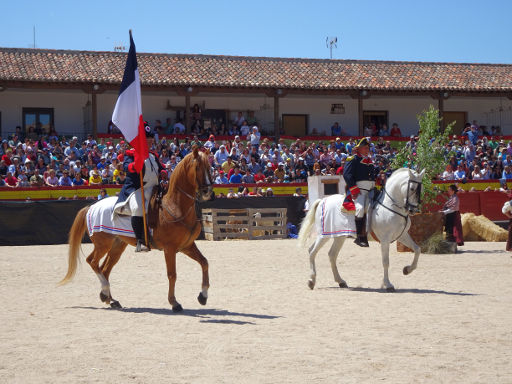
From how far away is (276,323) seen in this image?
911 cm

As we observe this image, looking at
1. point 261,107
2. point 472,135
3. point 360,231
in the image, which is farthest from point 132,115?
point 472,135

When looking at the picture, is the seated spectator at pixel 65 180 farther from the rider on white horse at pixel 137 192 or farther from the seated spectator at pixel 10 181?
the rider on white horse at pixel 137 192

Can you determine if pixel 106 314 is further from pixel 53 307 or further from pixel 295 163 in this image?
pixel 295 163

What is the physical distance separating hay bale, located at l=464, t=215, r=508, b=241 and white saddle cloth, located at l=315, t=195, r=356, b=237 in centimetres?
1164

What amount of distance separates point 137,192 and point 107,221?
0.68m

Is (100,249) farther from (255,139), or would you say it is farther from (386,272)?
(255,139)

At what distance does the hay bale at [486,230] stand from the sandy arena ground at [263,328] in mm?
7576

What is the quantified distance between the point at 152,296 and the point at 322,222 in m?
3.14

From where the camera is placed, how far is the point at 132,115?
11.2m

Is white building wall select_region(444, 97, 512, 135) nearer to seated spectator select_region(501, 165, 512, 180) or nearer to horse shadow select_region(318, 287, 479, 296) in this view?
seated spectator select_region(501, 165, 512, 180)

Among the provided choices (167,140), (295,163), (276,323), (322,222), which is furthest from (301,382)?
(167,140)

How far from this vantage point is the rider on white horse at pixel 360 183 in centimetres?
1253

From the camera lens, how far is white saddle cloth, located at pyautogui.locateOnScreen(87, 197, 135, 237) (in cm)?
1089

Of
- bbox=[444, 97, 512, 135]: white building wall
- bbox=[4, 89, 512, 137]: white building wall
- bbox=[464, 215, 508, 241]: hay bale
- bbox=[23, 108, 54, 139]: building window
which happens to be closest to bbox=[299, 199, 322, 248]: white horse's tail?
bbox=[464, 215, 508, 241]: hay bale
